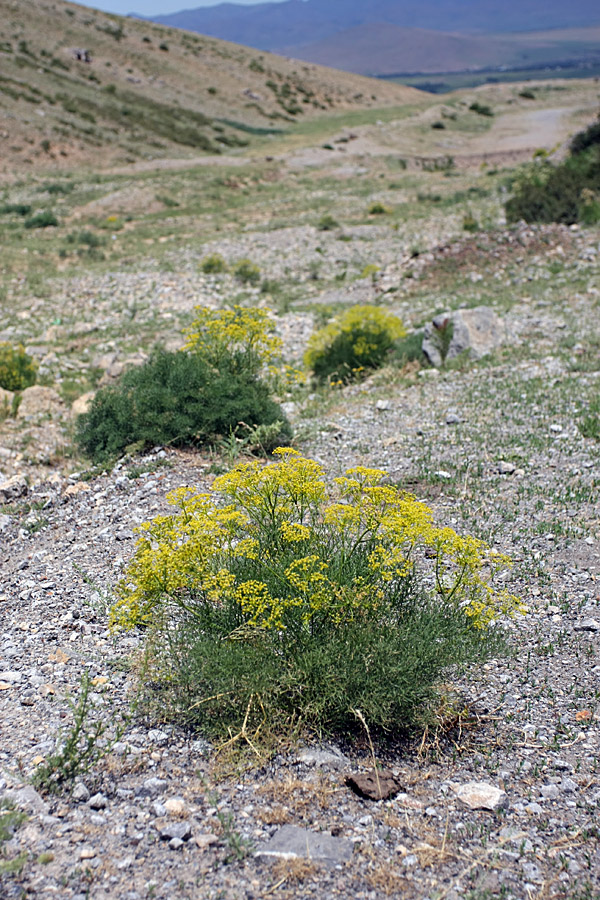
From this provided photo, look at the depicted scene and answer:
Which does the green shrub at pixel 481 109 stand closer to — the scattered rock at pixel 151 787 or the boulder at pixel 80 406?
the boulder at pixel 80 406

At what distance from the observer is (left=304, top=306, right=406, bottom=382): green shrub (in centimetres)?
1066

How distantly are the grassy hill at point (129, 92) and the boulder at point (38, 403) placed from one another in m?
30.6

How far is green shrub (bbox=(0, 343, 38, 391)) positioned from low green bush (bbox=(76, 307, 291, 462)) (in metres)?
2.88

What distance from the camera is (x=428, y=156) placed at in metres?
43.4

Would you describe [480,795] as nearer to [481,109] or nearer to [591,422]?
[591,422]

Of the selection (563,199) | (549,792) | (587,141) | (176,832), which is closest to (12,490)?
(176,832)

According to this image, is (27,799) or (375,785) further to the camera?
(375,785)

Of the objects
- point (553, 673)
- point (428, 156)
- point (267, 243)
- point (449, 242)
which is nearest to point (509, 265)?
point (449, 242)

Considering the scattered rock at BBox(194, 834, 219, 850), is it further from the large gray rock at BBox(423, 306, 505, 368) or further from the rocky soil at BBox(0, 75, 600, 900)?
the large gray rock at BBox(423, 306, 505, 368)

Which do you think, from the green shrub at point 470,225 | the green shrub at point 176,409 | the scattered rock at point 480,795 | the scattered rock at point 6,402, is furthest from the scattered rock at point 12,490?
the green shrub at point 470,225

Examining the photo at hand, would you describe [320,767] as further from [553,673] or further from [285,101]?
[285,101]

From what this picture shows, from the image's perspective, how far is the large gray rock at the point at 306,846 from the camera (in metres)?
3.01

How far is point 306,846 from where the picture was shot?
3057 mm

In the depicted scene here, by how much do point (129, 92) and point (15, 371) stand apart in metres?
49.7
